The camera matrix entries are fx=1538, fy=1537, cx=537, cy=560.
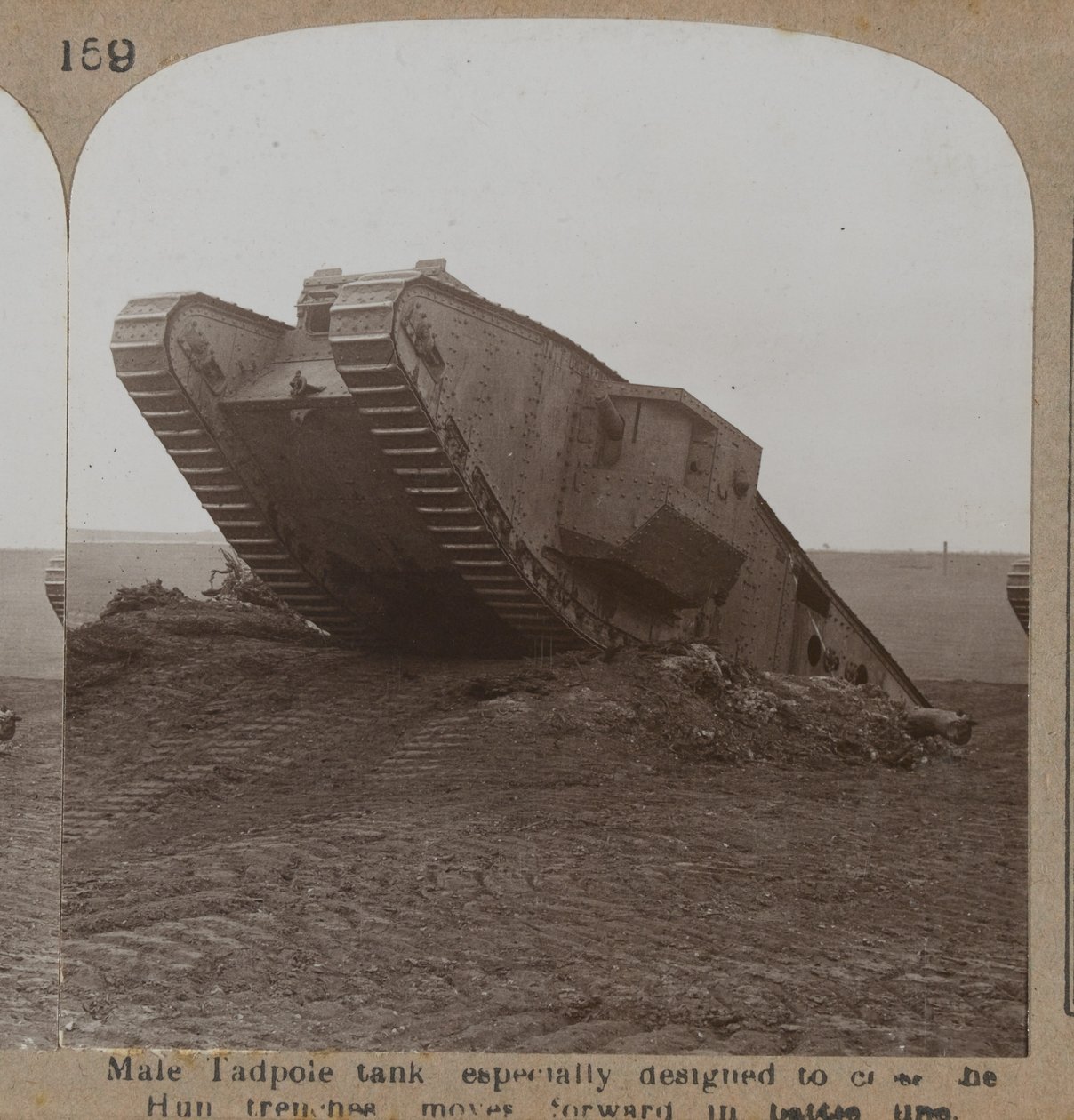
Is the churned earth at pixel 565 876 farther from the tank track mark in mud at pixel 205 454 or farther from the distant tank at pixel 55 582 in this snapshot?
the tank track mark in mud at pixel 205 454

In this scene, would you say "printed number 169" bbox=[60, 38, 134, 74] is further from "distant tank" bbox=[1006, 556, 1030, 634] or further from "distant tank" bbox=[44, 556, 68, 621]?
"distant tank" bbox=[1006, 556, 1030, 634]

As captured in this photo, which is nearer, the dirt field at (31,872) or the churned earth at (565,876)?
the churned earth at (565,876)

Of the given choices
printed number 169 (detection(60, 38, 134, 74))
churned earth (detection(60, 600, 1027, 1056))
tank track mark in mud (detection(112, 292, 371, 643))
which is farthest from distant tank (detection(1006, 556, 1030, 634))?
printed number 169 (detection(60, 38, 134, 74))

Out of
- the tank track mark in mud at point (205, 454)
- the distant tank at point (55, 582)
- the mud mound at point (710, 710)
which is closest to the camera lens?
the distant tank at point (55, 582)

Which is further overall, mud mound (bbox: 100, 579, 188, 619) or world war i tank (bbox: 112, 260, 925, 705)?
mud mound (bbox: 100, 579, 188, 619)

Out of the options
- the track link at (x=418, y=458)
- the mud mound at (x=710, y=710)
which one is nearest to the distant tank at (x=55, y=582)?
the track link at (x=418, y=458)

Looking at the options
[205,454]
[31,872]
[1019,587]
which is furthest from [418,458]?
[1019,587]

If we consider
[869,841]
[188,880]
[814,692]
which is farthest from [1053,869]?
[188,880]
